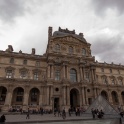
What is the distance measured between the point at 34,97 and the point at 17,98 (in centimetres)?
441

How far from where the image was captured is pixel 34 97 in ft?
116

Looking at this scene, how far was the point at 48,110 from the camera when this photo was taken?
102 feet

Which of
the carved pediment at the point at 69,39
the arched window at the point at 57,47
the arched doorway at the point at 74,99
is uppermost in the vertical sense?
the carved pediment at the point at 69,39

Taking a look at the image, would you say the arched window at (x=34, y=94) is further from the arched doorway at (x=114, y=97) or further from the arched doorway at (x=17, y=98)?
the arched doorway at (x=114, y=97)

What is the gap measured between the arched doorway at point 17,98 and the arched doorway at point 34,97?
7.78 ft

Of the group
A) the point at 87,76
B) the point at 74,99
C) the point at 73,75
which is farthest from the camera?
the point at 87,76

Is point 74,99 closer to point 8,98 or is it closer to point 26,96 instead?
point 26,96

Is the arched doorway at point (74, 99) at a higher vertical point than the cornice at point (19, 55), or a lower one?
lower

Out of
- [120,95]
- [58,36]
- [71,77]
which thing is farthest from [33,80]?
[120,95]

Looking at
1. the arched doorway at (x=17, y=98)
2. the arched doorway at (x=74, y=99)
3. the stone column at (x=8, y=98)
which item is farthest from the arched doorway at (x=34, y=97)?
the arched doorway at (x=74, y=99)

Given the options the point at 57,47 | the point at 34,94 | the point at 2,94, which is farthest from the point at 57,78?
the point at 2,94

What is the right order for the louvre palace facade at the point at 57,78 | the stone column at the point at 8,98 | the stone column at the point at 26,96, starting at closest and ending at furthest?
1. the stone column at the point at 8,98
2. the stone column at the point at 26,96
3. the louvre palace facade at the point at 57,78

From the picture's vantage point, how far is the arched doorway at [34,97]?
3422cm

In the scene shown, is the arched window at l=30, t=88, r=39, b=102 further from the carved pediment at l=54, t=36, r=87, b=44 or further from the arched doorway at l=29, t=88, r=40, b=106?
the carved pediment at l=54, t=36, r=87, b=44
